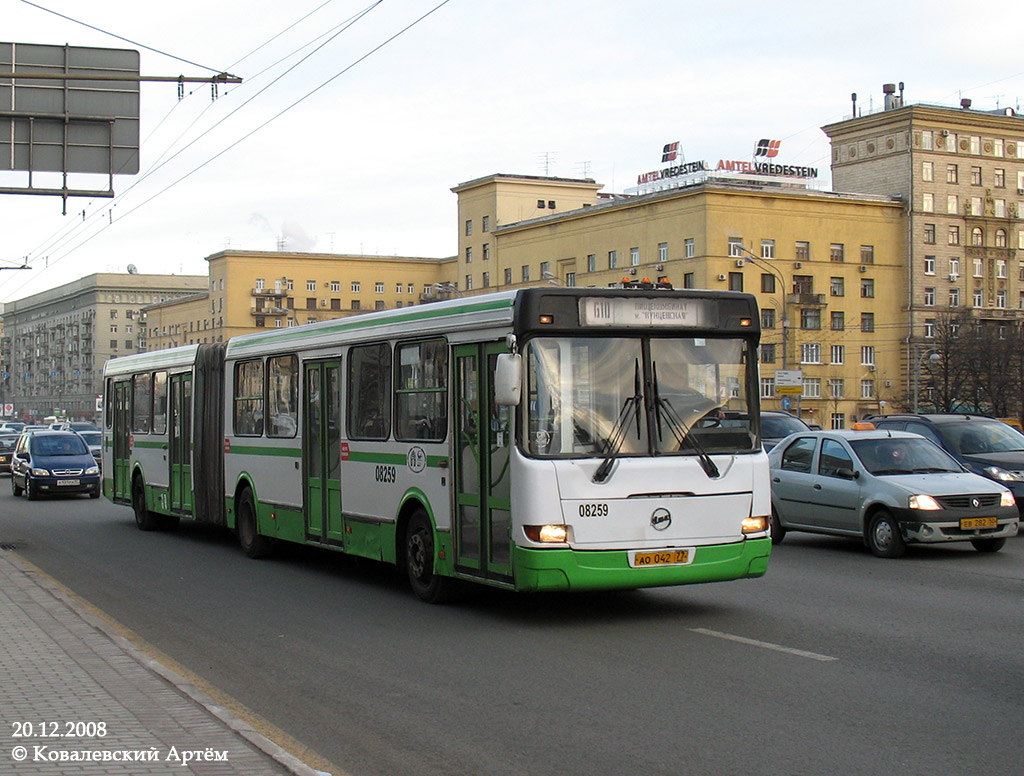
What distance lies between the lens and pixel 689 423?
1075 centimetres

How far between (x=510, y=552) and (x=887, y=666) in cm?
306

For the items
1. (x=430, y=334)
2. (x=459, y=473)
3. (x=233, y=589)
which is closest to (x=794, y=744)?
(x=459, y=473)

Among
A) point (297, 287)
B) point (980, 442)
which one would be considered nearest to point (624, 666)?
point (980, 442)

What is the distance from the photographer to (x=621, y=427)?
10484 mm

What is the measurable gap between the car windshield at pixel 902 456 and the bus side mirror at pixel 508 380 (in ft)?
25.7

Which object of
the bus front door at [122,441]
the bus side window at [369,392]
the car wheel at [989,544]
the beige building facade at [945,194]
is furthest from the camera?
the beige building facade at [945,194]

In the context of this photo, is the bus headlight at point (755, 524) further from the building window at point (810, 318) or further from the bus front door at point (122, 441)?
the building window at point (810, 318)

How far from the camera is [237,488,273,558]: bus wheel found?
54.4 ft

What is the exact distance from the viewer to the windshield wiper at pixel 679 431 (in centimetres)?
1062

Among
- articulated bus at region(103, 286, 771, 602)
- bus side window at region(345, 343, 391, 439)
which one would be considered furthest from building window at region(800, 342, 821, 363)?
articulated bus at region(103, 286, 771, 602)

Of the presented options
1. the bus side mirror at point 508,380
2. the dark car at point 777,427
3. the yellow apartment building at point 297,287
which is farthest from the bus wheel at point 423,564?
the yellow apartment building at point 297,287

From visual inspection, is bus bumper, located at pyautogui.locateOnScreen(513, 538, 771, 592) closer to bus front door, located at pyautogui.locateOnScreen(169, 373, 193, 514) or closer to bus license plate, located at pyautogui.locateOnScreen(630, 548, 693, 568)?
bus license plate, located at pyautogui.locateOnScreen(630, 548, 693, 568)

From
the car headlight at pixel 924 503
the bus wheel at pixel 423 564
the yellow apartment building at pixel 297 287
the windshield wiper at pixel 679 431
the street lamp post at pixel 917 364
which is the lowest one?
the bus wheel at pixel 423 564

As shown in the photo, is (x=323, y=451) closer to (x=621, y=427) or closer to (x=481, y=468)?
(x=481, y=468)
